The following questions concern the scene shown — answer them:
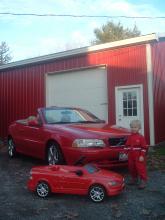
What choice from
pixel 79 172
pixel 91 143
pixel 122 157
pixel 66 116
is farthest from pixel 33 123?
pixel 79 172

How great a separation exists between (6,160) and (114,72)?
5532 mm

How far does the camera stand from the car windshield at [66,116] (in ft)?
34.9

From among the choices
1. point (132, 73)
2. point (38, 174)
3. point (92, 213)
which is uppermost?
point (132, 73)

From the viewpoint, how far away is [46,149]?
33.2 feet

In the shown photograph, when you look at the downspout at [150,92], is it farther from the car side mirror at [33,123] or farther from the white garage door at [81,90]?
the car side mirror at [33,123]

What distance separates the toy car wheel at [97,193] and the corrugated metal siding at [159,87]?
25.8 feet

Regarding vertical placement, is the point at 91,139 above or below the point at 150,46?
below

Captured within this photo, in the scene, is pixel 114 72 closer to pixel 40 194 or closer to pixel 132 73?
pixel 132 73

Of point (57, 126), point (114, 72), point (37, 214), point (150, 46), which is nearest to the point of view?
point (37, 214)

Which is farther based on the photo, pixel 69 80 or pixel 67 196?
pixel 69 80

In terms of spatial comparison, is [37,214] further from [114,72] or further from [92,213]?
[114,72]

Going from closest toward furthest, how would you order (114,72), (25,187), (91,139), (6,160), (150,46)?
(25,187)
(91,139)
(6,160)
(150,46)
(114,72)

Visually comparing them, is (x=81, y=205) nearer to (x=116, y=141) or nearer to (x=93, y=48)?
(x=116, y=141)

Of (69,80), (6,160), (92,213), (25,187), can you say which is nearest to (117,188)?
(92,213)
